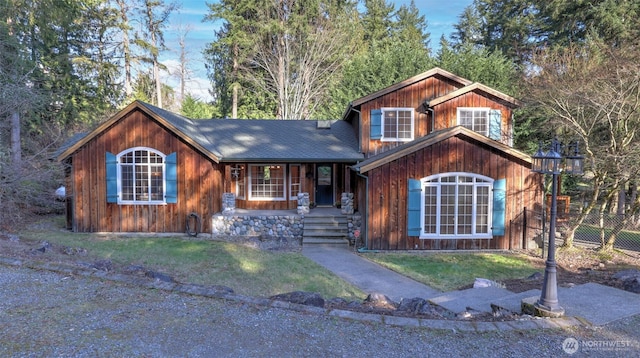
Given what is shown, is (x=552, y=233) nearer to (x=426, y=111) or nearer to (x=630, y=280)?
(x=630, y=280)

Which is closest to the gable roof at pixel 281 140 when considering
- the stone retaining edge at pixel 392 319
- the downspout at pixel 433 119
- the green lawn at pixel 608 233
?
the downspout at pixel 433 119

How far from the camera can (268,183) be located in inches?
564

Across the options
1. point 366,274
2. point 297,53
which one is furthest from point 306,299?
point 297,53

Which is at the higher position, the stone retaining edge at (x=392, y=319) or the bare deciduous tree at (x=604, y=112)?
the bare deciduous tree at (x=604, y=112)

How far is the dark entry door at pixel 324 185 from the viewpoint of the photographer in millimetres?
14633

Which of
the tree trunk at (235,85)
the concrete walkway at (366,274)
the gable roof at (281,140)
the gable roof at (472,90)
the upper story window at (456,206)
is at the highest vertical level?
the tree trunk at (235,85)

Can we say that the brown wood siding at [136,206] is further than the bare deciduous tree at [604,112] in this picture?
Yes

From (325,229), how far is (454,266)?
4.33 metres

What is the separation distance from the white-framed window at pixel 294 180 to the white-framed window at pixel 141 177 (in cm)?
450

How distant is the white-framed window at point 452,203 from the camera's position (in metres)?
11.0

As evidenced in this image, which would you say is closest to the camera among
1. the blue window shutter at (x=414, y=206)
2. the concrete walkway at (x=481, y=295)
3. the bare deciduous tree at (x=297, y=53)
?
the concrete walkway at (x=481, y=295)

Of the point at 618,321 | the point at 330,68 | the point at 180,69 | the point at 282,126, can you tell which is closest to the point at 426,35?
the point at 330,68

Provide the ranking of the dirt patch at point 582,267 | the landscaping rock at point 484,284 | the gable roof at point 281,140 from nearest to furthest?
1. the dirt patch at point 582,267
2. the landscaping rock at point 484,284
3. the gable roof at point 281,140

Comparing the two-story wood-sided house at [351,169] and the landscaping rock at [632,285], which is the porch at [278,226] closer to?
the two-story wood-sided house at [351,169]
